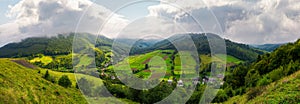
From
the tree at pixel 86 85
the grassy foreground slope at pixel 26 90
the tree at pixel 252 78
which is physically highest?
the tree at pixel 86 85

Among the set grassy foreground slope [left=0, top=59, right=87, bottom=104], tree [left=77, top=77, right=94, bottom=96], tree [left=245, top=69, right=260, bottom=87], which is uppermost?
tree [left=77, top=77, right=94, bottom=96]

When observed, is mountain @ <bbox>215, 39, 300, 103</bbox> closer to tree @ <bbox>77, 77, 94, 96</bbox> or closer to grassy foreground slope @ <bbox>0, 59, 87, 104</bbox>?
tree @ <bbox>77, 77, 94, 96</bbox>

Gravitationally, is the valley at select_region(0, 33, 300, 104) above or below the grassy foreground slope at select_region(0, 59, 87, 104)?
above

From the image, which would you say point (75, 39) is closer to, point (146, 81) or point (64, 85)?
point (146, 81)

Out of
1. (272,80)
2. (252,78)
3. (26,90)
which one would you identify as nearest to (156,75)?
(272,80)

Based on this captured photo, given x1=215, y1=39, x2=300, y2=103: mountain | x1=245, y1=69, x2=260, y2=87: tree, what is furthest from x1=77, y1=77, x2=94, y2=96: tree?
x1=245, y1=69, x2=260, y2=87: tree

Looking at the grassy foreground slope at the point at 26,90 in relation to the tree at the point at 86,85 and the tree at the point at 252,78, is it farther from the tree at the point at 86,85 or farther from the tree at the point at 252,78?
the tree at the point at 252,78

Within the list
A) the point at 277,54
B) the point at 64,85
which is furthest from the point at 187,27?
the point at 64,85

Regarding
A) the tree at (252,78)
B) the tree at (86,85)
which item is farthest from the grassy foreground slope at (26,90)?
the tree at (252,78)
